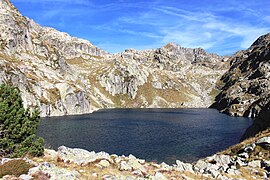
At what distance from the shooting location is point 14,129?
3234cm

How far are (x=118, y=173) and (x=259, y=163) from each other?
23.5 m

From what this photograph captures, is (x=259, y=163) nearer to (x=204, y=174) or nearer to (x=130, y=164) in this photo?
(x=204, y=174)

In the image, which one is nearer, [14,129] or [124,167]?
[124,167]

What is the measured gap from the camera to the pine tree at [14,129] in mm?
31453

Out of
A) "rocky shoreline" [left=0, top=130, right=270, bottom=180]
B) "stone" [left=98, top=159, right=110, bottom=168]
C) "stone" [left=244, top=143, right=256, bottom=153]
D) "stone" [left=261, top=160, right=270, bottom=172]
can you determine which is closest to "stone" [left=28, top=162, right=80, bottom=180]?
"rocky shoreline" [left=0, top=130, right=270, bottom=180]

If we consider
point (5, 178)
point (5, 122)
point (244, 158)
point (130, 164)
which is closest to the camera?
point (5, 178)

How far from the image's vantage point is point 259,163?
37688 millimetres

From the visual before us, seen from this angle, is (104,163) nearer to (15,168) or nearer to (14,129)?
(15,168)

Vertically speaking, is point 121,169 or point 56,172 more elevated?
point 56,172

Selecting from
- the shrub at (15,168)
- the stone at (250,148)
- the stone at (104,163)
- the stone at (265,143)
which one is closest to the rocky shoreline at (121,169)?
the stone at (104,163)

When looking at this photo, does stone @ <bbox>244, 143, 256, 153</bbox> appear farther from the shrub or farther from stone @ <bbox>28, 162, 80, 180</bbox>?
the shrub

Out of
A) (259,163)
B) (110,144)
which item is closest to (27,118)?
(259,163)

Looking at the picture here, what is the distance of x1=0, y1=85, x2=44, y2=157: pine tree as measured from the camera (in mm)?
31453

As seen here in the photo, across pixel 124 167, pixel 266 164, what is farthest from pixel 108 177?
pixel 266 164
